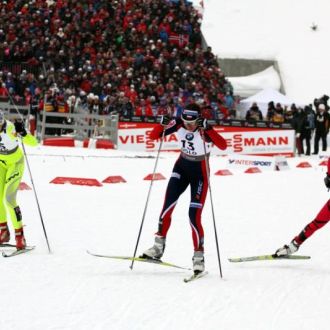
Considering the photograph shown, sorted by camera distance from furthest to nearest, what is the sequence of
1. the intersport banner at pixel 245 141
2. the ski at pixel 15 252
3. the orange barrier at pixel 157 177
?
the intersport banner at pixel 245 141
the orange barrier at pixel 157 177
the ski at pixel 15 252

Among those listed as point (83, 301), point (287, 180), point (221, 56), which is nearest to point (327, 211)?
point (83, 301)

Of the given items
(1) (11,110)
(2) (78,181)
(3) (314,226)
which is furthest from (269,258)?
(1) (11,110)

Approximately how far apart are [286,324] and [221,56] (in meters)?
34.6

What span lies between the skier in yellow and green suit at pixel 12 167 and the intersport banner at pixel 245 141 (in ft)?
49.1

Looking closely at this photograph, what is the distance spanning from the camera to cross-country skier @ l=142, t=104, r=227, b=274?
26.3 feet

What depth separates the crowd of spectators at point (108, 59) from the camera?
2639 centimetres

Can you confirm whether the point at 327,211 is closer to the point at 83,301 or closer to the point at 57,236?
the point at 83,301

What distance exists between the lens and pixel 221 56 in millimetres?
40031

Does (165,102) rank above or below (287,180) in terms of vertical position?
above

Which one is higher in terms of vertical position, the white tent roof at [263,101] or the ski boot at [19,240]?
the white tent roof at [263,101]

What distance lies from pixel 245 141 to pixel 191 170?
16.1 meters

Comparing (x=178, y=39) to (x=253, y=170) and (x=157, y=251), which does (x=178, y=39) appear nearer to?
(x=253, y=170)

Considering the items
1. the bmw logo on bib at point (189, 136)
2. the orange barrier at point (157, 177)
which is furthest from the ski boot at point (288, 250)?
the orange barrier at point (157, 177)

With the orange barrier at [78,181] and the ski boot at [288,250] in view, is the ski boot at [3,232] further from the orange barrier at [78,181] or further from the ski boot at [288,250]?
the orange barrier at [78,181]
